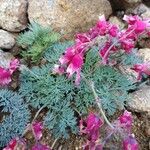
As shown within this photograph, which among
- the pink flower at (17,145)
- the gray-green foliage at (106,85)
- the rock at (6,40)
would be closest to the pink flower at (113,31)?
the gray-green foliage at (106,85)

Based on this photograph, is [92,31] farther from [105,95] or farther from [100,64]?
[105,95]

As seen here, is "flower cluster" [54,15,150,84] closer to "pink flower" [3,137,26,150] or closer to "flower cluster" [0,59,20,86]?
"flower cluster" [0,59,20,86]

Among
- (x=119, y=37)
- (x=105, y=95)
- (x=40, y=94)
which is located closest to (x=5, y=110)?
(x=40, y=94)

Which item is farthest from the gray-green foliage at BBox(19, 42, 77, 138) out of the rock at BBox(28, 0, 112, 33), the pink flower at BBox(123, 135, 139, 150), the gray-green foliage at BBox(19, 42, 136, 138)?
the pink flower at BBox(123, 135, 139, 150)

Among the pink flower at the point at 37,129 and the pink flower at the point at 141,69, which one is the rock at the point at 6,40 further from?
the pink flower at the point at 141,69

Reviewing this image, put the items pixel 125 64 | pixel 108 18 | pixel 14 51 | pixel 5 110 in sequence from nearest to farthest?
pixel 5 110
pixel 125 64
pixel 14 51
pixel 108 18

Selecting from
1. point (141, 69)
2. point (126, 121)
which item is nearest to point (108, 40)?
point (141, 69)

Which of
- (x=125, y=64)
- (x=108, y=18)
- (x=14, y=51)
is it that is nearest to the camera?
(x=125, y=64)
